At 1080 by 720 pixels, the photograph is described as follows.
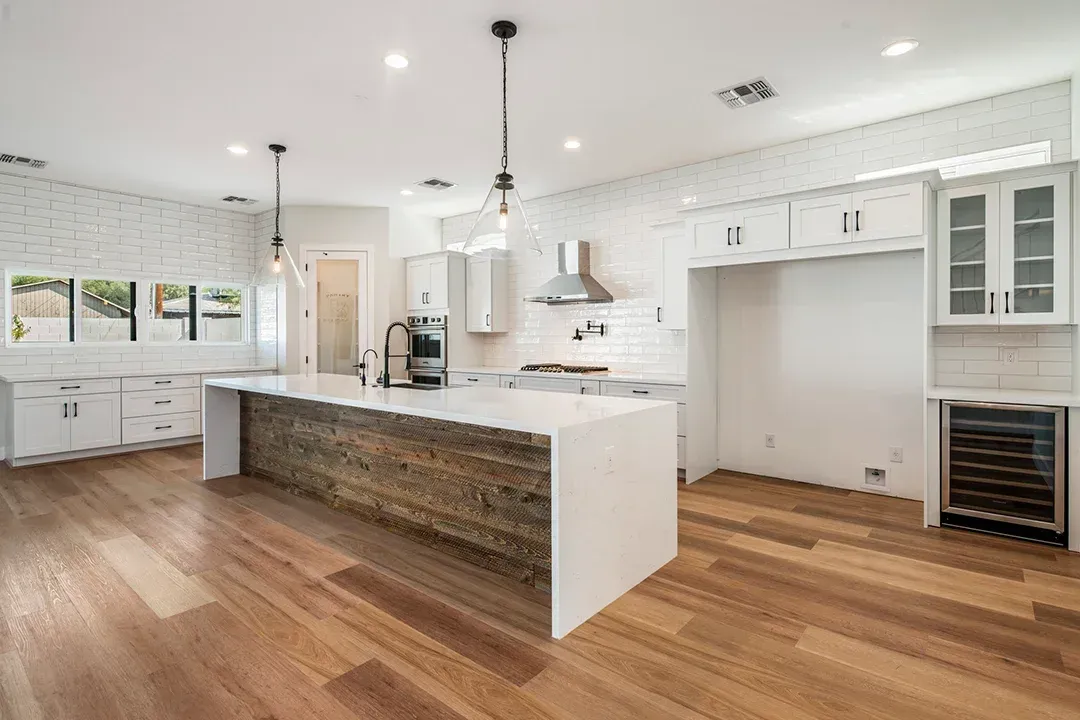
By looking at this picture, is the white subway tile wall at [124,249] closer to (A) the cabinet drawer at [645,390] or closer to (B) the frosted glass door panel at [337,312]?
(B) the frosted glass door panel at [337,312]

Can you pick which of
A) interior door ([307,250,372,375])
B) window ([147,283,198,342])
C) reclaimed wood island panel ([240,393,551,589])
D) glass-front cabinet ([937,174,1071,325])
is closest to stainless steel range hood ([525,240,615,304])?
interior door ([307,250,372,375])

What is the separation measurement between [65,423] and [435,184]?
13.9ft

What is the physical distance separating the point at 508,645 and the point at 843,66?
3.63m

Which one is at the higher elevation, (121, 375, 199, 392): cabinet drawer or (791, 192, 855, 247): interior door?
(791, 192, 855, 247): interior door

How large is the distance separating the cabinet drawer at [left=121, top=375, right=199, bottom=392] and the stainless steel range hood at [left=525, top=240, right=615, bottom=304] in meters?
3.84

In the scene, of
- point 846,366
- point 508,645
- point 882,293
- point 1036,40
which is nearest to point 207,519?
point 508,645

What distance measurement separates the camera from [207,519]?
3.75 meters

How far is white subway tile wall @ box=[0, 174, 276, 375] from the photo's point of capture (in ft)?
18.5

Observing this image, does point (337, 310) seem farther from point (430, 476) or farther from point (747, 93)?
point (747, 93)

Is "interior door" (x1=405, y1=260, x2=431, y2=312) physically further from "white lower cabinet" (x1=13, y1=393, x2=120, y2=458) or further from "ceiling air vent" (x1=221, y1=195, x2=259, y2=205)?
"white lower cabinet" (x1=13, y1=393, x2=120, y2=458)

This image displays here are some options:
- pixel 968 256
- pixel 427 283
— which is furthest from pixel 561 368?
pixel 968 256

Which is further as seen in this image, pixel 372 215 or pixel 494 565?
pixel 372 215

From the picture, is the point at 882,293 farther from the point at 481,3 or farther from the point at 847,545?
the point at 481,3

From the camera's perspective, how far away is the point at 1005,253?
349 centimetres
